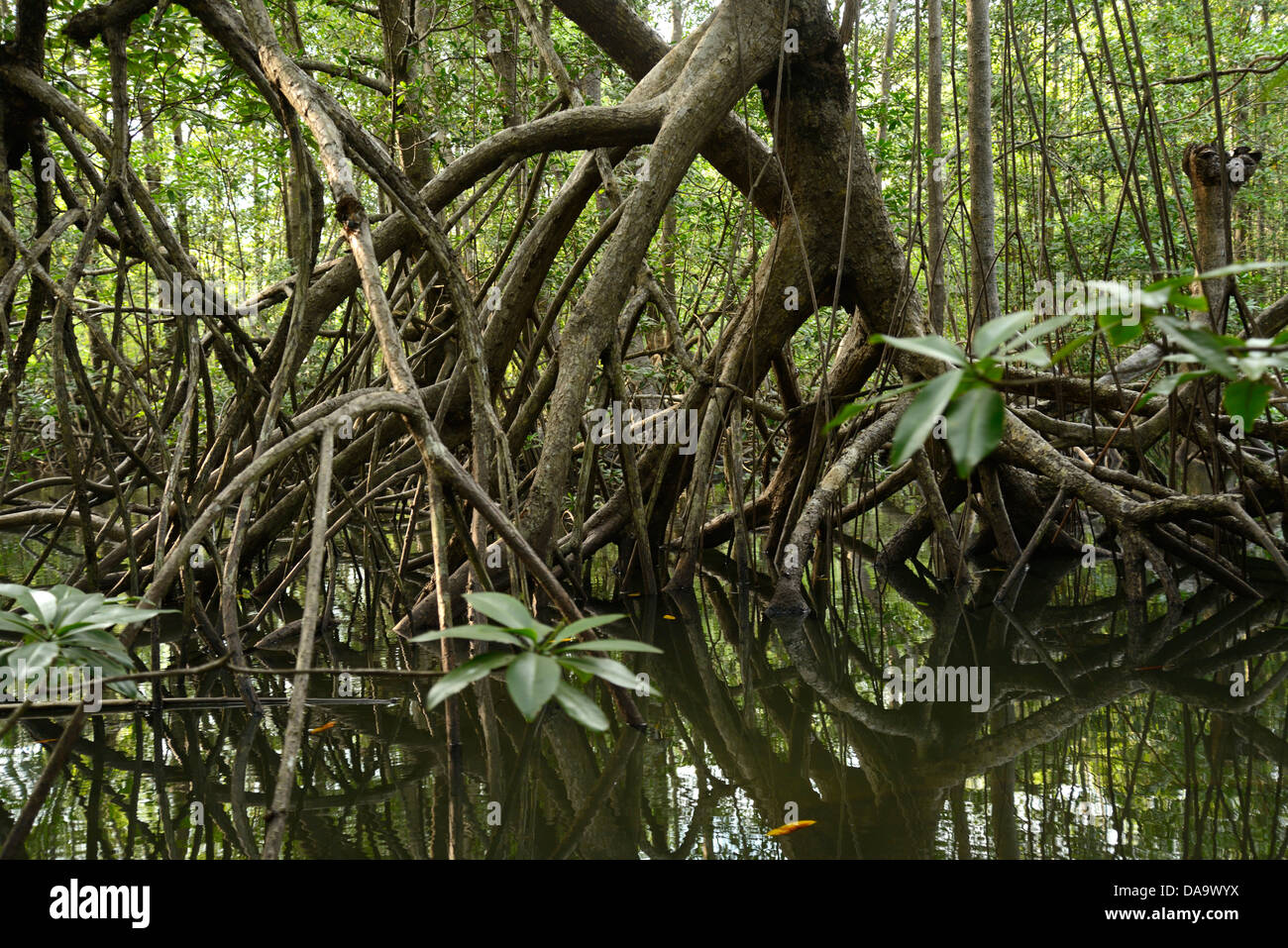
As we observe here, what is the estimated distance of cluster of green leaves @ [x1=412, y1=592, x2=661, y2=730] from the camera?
37.6 inches

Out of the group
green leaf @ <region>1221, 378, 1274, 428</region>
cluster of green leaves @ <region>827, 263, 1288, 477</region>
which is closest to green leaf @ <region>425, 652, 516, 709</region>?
cluster of green leaves @ <region>827, 263, 1288, 477</region>

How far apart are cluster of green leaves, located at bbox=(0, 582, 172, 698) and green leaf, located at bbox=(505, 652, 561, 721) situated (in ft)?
1.71

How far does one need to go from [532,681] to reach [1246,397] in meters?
0.74

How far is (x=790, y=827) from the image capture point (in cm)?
199

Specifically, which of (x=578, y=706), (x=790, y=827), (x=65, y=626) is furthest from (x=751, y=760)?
(x=65, y=626)

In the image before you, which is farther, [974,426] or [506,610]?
[506,610]

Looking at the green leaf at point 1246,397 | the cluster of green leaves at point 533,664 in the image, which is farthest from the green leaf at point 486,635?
the green leaf at point 1246,397

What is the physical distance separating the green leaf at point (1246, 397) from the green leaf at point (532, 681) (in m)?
0.69

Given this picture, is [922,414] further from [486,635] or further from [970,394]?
[486,635]

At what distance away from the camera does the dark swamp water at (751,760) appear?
1935 millimetres

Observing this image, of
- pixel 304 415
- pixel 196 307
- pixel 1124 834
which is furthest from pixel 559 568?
pixel 1124 834

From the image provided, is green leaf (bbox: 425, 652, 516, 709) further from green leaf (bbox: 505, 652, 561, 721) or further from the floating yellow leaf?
the floating yellow leaf

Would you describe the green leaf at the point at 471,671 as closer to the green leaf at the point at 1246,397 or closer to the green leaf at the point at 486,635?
the green leaf at the point at 486,635

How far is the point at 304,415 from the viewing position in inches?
118
